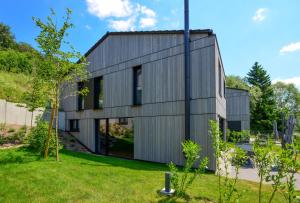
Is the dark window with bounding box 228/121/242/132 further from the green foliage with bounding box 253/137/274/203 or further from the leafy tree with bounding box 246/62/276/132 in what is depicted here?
the green foliage with bounding box 253/137/274/203

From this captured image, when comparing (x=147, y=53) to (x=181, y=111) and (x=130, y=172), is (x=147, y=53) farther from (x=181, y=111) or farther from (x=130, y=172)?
(x=130, y=172)

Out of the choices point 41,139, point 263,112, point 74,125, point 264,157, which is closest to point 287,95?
point 263,112

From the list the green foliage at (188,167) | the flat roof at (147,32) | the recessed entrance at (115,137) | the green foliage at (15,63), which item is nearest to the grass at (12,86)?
the green foliage at (15,63)

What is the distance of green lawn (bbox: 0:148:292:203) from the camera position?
6461 mm

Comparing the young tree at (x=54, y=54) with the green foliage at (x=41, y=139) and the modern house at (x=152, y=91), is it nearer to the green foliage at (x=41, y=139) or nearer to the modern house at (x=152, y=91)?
the green foliage at (x=41, y=139)

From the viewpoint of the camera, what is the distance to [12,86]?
21.7 meters

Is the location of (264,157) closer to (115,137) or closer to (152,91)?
(152,91)

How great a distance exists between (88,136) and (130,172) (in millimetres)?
9125

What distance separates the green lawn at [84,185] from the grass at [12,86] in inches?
446

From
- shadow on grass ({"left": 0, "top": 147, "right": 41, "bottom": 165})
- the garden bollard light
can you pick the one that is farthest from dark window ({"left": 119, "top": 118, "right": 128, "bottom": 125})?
the garden bollard light

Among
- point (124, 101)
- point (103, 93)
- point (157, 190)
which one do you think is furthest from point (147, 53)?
point (157, 190)

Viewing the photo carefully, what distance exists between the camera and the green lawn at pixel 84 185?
21.2 feet

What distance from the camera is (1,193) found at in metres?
6.82

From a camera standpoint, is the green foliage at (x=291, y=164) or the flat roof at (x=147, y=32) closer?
the green foliage at (x=291, y=164)
